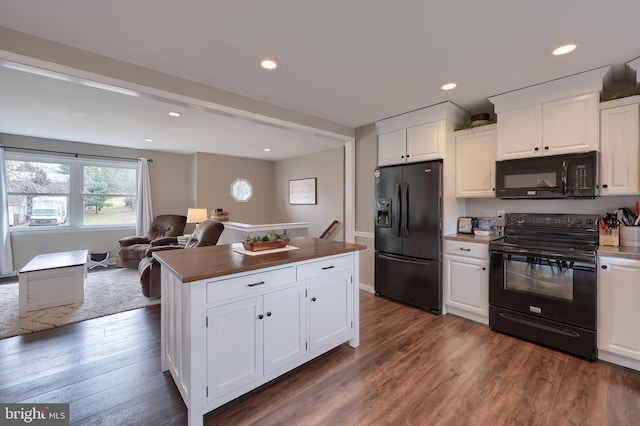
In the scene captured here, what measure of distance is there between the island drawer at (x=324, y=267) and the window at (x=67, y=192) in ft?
17.9

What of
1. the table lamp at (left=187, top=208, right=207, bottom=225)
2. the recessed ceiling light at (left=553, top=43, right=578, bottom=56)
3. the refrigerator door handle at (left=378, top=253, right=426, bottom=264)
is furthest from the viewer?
the table lamp at (left=187, top=208, right=207, bottom=225)

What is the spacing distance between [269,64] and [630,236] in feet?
11.2

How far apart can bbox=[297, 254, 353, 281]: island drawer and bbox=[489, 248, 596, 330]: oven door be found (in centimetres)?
153

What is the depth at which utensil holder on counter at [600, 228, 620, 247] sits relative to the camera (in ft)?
7.82

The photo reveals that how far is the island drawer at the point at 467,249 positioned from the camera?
2873mm

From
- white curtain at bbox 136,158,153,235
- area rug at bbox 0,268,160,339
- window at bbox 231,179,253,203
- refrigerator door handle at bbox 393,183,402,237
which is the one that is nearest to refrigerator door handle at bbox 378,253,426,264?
refrigerator door handle at bbox 393,183,402,237

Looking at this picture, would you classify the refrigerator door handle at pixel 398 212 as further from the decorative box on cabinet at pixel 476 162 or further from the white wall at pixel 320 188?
the white wall at pixel 320 188

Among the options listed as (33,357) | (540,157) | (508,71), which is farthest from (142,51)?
(540,157)

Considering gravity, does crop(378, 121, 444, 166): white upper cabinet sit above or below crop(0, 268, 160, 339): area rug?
above

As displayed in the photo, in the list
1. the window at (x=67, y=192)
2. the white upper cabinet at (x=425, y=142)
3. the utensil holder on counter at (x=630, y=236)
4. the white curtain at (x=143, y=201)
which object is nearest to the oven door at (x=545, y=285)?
the utensil holder on counter at (x=630, y=236)

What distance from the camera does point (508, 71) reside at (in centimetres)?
234

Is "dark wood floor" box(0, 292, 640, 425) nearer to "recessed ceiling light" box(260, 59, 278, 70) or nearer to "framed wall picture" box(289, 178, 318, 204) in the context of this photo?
"recessed ceiling light" box(260, 59, 278, 70)

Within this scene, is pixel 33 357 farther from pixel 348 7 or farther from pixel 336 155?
pixel 336 155

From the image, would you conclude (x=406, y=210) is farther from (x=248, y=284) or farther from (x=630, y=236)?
(x=248, y=284)
